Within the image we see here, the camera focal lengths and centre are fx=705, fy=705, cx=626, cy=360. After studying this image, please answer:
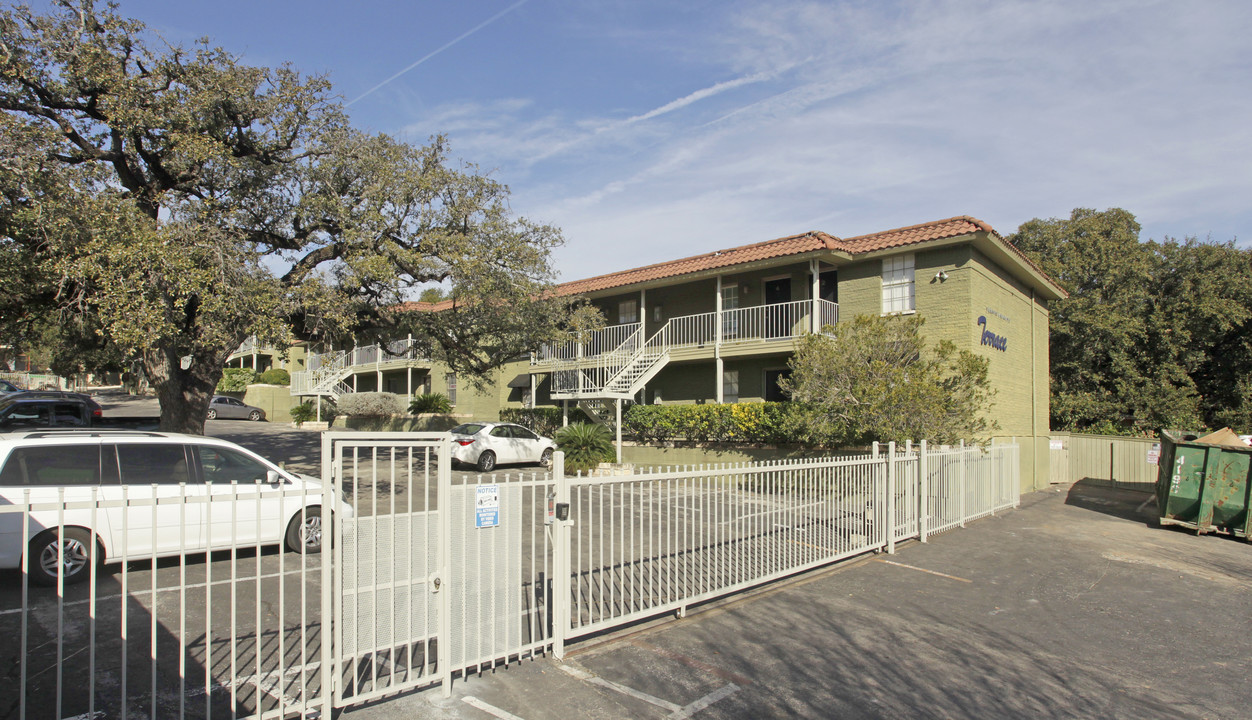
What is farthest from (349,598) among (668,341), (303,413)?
(303,413)

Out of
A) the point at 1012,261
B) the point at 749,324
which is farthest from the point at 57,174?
the point at 1012,261

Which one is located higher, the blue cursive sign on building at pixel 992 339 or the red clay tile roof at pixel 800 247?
the red clay tile roof at pixel 800 247

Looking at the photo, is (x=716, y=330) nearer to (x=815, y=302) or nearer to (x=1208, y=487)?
(x=815, y=302)

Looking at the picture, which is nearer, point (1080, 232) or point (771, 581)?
point (771, 581)

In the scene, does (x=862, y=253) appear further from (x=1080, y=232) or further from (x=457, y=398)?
(x=457, y=398)

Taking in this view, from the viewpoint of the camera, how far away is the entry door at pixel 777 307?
19.6 metres

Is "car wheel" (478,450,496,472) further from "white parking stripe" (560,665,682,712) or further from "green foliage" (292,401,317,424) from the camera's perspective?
"green foliage" (292,401,317,424)

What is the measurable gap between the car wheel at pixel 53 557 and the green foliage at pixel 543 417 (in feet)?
50.9

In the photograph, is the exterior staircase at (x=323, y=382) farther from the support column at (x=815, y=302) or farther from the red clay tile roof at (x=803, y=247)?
the support column at (x=815, y=302)

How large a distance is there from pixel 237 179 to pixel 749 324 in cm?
1322

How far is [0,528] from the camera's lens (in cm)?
620

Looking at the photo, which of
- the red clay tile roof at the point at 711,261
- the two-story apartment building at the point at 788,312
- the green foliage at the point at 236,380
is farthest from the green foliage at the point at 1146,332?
the green foliage at the point at 236,380

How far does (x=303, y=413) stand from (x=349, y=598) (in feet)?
111

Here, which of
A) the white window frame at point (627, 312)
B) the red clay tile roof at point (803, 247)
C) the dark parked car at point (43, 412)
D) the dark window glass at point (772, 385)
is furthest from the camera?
the white window frame at point (627, 312)
